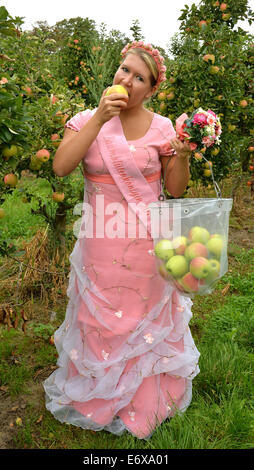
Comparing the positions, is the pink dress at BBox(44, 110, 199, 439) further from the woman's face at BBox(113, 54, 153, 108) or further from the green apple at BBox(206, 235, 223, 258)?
the green apple at BBox(206, 235, 223, 258)

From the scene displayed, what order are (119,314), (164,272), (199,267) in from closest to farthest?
1. (199,267)
2. (164,272)
3. (119,314)

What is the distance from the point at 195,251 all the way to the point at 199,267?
56mm

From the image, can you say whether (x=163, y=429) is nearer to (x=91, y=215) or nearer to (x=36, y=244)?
(x=91, y=215)

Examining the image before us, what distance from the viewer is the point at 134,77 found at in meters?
1.62

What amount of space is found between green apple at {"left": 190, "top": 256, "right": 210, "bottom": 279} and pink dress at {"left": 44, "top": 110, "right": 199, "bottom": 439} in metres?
0.41

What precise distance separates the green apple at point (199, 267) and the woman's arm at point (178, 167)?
1.52 feet

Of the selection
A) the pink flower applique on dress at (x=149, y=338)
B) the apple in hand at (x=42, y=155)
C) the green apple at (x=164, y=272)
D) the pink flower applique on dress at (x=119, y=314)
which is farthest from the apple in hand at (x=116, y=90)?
the pink flower applique on dress at (x=149, y=338)

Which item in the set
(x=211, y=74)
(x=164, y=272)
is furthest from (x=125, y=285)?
(x=211, y=74)

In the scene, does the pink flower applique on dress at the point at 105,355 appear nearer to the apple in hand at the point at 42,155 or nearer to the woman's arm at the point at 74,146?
the woman's arm at the point at 74,146

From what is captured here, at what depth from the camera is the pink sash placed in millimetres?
1638

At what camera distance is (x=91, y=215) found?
178 centimetres

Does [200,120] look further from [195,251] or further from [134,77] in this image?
[195,251]

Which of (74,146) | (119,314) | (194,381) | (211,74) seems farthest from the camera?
(211,74)
